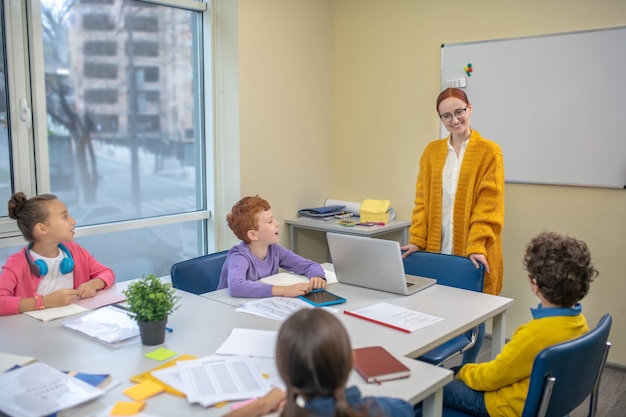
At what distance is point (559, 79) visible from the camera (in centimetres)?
353

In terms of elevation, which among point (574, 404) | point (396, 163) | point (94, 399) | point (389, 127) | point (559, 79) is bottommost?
point (574, 404)

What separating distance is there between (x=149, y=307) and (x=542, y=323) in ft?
3.97

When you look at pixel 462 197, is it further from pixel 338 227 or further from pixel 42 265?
pixel 42 265

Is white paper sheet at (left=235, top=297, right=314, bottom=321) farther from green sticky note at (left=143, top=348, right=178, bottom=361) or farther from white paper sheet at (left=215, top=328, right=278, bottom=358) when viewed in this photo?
green sticky note at (left=143, top=348, right=178, bottom=361)

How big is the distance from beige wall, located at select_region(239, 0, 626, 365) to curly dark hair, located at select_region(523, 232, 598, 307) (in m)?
1.83

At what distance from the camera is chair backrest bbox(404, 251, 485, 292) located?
8.95 ft

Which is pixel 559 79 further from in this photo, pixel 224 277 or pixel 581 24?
pixel 224 277

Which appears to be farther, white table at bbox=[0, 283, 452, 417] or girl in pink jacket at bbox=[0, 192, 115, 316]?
girl in pink jacket at bbox=[0, 192, 115, 316]

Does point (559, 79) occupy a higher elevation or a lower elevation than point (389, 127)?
higher

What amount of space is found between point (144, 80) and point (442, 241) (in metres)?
2.11

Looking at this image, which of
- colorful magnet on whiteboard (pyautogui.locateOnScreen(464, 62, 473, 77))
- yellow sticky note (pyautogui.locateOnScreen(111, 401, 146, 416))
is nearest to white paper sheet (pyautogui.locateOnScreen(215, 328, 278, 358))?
yellow sticky note (pyautogui.locateOnScreen(111, 401, 146, 416))


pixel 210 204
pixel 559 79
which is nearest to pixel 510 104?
pixel 559 79

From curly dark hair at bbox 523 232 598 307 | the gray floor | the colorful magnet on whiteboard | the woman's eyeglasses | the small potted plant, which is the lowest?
→ the gray floor

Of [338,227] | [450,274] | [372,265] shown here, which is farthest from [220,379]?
[338,227]
